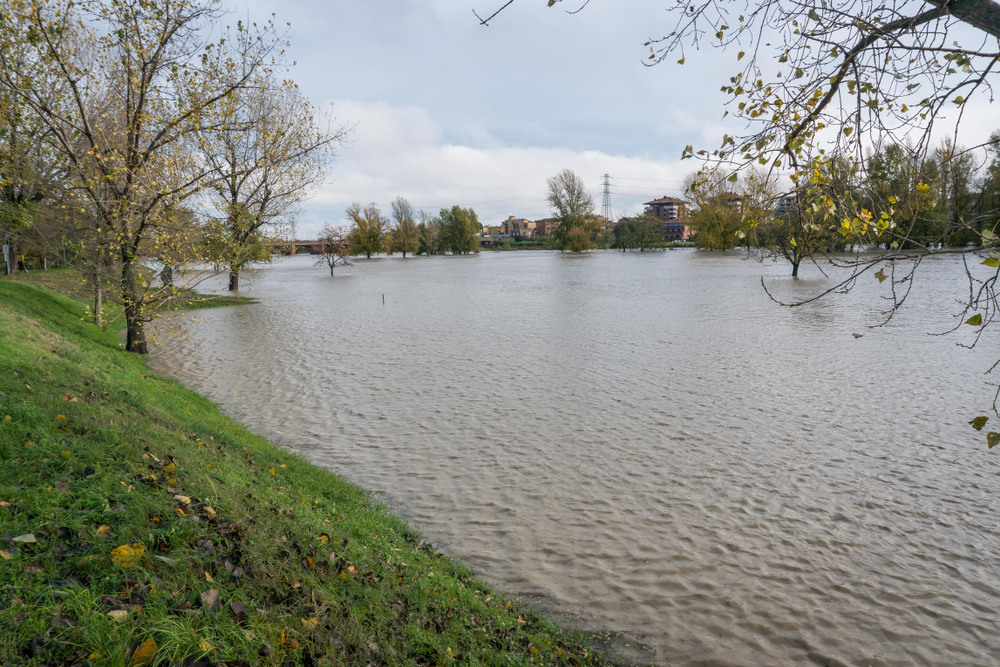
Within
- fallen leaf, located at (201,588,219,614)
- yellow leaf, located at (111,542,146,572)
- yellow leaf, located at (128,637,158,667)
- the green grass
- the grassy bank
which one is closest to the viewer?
yellow leaf, located at (128,637,158,667)

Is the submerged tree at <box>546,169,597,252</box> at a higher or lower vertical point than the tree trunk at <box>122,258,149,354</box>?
higher

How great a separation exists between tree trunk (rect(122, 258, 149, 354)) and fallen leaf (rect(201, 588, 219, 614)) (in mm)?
11821

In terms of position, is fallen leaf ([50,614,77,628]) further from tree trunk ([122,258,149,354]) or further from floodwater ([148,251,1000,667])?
tree trunk ([122,258,149,354])

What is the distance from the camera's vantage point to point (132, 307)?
1452cm

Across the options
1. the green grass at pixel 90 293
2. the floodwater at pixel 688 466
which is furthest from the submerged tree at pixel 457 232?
the floodwater at pixel 688 466

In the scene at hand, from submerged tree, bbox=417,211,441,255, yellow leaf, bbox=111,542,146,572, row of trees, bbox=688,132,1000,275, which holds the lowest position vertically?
yellow leaf, bbox=111,542,146,572

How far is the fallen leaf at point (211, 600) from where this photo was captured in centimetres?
341

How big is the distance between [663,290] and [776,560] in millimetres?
30762

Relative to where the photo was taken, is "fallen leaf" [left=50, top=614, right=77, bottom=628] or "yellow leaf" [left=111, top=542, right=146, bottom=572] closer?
"fallen leaf" [left=50, top=614, right=77, bottom=628]

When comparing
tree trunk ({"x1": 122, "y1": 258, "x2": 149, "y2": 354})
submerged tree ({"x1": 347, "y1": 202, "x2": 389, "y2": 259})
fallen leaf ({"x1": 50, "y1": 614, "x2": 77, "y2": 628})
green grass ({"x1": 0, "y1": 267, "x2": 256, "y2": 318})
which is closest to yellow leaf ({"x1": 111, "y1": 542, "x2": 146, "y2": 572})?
fallen leaf ({"x1": 50, "y1": 614, "x2": 77, "y2": 628})

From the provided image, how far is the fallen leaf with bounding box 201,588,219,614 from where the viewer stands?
341cm

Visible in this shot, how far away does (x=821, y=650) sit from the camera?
16.0 feet

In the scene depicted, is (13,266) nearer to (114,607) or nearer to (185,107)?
(185,107)

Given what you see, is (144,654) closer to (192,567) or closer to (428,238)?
(192,567)
